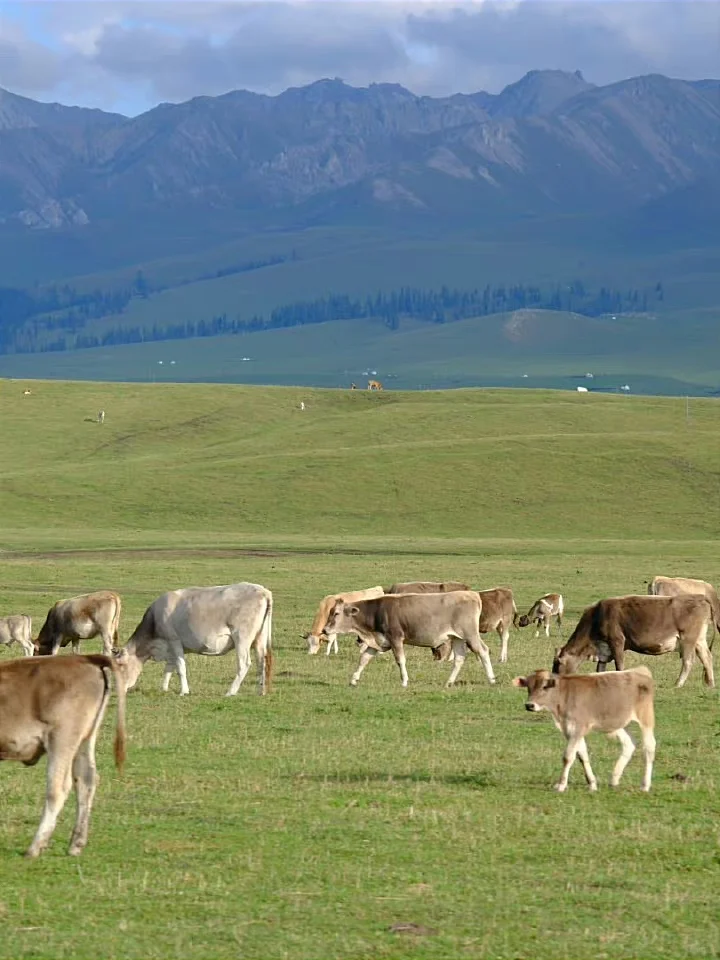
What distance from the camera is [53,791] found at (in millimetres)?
13781

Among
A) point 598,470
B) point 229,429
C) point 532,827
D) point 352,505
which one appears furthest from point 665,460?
point 532,827

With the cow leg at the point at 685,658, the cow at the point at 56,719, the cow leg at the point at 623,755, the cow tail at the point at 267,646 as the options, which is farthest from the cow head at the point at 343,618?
the cow at the point at 56,719

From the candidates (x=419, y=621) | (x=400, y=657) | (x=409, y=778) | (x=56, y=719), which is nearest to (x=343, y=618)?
(x=400, y=657)

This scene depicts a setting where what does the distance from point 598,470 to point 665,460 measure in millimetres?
4744

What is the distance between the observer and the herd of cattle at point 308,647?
14.1m

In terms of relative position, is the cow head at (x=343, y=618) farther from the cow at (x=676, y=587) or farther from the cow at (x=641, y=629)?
the cow at (x=676, y=587)

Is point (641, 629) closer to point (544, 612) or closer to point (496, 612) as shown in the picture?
point (496, 612)

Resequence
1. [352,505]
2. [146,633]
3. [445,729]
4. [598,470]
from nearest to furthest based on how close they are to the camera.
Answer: [445,729], [146,633], [352,505], [598,470]

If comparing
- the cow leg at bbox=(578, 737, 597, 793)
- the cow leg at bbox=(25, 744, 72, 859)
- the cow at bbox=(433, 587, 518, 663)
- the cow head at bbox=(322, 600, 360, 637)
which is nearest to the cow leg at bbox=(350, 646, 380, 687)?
the cow head at bbox=(322, 600, 360, 637)

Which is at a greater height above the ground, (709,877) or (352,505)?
(709,877)

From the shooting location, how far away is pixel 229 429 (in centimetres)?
11525

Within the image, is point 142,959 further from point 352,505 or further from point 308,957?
point 352,505

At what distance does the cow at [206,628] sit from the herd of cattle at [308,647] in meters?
0.02

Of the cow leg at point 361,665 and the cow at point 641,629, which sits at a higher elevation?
the cow at point 641,629
